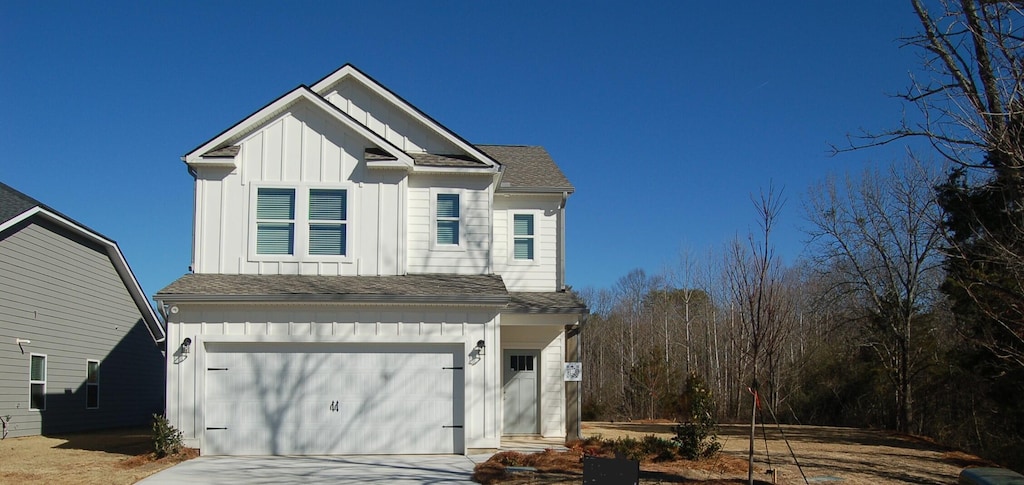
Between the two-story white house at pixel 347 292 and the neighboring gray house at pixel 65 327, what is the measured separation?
6.35 meters

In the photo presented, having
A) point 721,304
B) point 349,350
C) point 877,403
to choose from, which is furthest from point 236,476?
point 721,304

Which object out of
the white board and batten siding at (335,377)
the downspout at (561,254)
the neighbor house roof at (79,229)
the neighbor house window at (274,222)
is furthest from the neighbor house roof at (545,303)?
the neighbor house roof at (79,229)

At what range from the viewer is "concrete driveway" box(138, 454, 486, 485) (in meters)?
13.0

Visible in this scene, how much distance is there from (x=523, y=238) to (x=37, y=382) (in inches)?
494

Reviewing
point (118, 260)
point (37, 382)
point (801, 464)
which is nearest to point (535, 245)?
point (801, 464)

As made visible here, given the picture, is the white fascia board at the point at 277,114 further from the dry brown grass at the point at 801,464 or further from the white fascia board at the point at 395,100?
the dry brown grass at the point at 801,464

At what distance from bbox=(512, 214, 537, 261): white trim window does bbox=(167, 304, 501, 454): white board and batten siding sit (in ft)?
13.7

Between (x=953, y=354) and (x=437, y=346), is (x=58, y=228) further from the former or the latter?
(x=953, y=354)

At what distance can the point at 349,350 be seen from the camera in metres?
16.4

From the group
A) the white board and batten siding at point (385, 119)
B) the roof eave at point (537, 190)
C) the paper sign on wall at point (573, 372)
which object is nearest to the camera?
the white board and batten siding at point (385, 119)

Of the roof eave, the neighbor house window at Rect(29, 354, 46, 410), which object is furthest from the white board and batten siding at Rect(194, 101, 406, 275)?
the neighbor house window at Rect(29, 354, 46, 410)

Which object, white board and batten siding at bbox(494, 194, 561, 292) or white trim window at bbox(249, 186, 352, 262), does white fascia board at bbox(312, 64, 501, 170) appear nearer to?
white board and batten siding at bbox(494, 194, 561, 292)

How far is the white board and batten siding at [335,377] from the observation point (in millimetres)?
15992

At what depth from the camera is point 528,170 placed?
71.9ft
